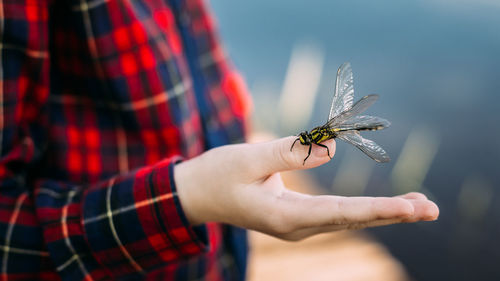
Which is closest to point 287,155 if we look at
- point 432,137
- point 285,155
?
point 285,155

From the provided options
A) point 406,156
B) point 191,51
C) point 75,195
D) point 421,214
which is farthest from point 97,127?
point 406,156

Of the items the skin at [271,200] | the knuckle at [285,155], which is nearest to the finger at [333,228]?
the skin at [271,200]

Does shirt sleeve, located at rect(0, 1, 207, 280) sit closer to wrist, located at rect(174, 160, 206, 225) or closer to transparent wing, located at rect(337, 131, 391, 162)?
wrist, located at rect(174, 160, 206, 225)

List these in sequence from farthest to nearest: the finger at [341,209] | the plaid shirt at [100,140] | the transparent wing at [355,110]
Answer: the plaid shirt at [100,140] < the transparent wing at [355,110] < the finger at [341,209]

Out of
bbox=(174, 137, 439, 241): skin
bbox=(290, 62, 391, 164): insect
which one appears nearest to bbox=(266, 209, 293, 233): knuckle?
bbox=(174, 137, 439, 241): skin

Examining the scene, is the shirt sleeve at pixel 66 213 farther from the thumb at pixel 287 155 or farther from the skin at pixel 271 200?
the thumb at pixel 287 155

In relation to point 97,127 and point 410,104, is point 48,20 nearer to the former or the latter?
point 97,127

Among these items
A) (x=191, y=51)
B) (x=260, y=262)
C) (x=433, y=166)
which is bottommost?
(x=260, y=262)
